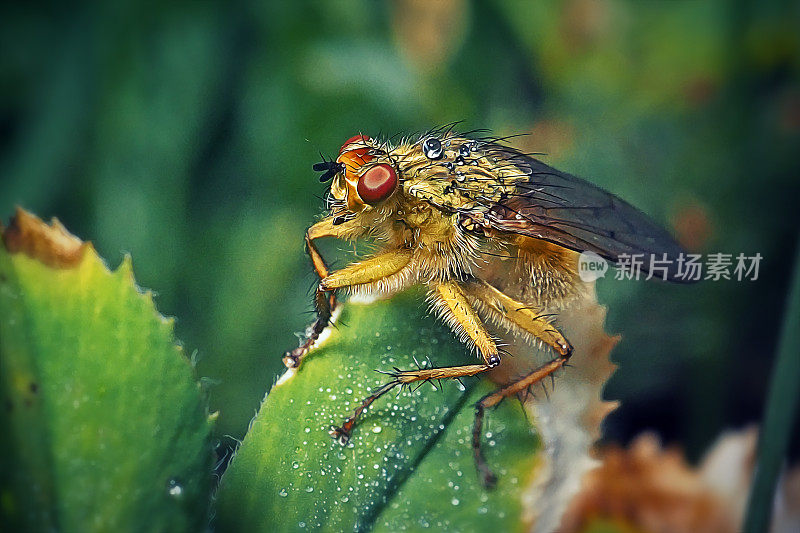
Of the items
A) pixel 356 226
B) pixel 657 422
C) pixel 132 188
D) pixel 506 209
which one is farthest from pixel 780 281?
pixel 132 188

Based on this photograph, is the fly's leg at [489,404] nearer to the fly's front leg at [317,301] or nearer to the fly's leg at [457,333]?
the fly's leg at [457,333]

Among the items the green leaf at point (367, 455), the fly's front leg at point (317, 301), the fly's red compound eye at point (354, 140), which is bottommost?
the green leaf at point (367, 455)

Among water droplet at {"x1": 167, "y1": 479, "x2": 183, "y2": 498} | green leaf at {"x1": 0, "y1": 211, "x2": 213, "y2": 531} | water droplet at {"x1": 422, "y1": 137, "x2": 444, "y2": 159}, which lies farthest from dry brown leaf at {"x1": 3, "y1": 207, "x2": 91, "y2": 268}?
water droplet at {"x1": 422, "y1": 137, "x2": 444, "y2": 159}

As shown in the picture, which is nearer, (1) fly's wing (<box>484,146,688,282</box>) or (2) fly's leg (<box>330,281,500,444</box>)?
(2) fly's leg (<box>330,281,500,444</box>)

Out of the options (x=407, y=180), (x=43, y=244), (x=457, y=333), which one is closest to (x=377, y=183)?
(x=407, y=180)

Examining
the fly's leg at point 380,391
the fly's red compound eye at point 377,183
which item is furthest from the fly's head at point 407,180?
the fly's leg at point 380,391

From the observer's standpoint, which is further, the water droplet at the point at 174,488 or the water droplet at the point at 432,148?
the water droplet at the point at 432,148

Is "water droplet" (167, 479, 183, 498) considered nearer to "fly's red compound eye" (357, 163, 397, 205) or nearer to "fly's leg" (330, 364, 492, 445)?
"fly's leg" (330, 364, 492, 445)
